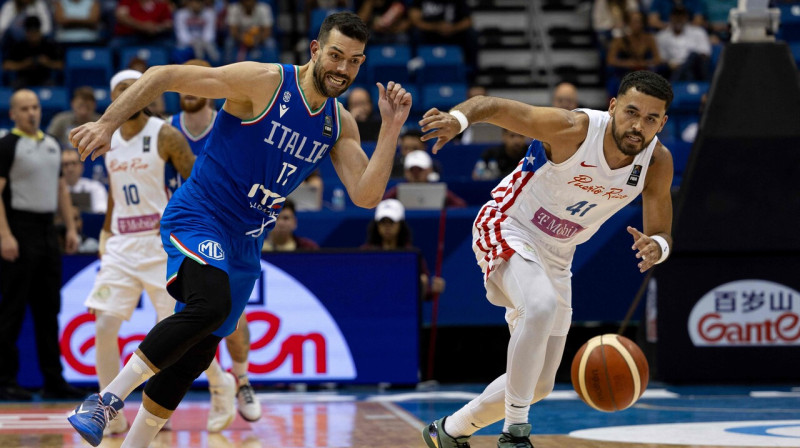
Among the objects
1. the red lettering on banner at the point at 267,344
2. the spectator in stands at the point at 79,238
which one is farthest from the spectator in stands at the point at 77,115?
the red lettering on banner at the point at 267,344

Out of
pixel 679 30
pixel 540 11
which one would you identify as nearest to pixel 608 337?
pixel 679 30

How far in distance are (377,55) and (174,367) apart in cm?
1088

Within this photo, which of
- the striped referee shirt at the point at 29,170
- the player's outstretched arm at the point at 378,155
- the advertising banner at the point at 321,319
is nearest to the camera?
the player's outstretched arm at the point at 378,155

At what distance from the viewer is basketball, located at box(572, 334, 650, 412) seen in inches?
230

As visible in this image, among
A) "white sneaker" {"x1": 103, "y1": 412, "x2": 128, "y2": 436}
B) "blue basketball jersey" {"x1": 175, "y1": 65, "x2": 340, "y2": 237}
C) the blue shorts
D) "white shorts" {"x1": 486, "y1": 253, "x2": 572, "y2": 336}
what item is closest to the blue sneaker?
the blue shorts

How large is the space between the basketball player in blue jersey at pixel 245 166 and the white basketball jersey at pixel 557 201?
0.73 m

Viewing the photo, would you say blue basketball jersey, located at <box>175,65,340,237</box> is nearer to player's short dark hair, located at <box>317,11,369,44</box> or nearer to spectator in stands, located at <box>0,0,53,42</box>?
player's short dark hair, located at <box>317,11,369,44</box>

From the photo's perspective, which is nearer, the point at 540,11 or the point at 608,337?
the point at 608,337

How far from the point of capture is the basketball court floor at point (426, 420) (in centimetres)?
661

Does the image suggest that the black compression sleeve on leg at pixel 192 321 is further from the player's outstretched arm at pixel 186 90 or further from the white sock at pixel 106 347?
the white sock at pixel 106 347

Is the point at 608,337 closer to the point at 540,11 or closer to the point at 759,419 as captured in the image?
the point at 759,419

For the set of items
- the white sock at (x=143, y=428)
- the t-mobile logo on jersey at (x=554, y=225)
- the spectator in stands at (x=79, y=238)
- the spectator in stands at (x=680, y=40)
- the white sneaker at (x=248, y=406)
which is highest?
the spectator in stands at (x=680, y=40)

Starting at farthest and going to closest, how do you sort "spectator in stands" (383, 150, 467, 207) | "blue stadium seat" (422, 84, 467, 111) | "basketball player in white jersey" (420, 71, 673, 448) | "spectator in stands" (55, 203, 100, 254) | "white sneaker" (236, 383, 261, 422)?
"blue stadium seat" (422, 84, 467, 111)
"spectator in stands" (383, 150, 467, 207)
"spectator in stands" (55, 203, 100, 254)
"white sneaker" (236, 383, 261, 422)
"basketball player in white jersey" (420, 71, 673, 448)

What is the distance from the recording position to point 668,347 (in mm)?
9453
